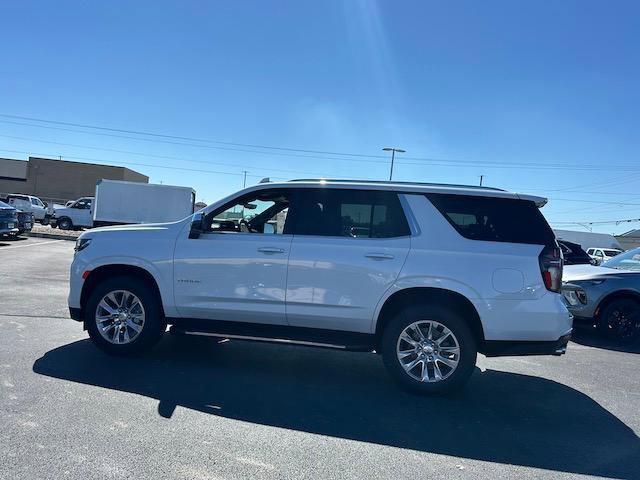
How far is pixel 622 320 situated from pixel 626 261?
1.87 meters

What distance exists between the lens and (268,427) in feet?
13.4

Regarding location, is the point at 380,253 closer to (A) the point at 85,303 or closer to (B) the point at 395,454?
(B) the point at 395,454

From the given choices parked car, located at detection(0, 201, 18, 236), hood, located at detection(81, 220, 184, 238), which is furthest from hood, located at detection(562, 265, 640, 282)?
parked car, located at detection(0, 201, 18, 236)

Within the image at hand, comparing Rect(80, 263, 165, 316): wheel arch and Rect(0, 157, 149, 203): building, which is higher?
Rect(0, 157, 149, 203): building

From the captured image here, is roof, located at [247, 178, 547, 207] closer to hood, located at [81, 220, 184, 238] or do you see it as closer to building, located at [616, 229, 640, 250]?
hood, located at [81, 220, 184, 238]

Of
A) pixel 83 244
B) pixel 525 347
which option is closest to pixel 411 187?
pixel 525 347

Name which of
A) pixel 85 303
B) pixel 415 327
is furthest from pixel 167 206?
pixel 415 327

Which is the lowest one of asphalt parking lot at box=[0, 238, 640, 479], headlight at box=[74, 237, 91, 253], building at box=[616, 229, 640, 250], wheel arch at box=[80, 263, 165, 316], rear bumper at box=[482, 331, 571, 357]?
asphalt parking lot at box=[0, 238, 640, 479]

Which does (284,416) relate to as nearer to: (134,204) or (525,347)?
(525,347)

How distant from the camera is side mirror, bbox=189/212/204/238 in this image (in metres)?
5.50

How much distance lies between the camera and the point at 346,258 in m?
5.09

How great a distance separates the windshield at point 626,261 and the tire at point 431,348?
598cm

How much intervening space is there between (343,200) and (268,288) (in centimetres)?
122

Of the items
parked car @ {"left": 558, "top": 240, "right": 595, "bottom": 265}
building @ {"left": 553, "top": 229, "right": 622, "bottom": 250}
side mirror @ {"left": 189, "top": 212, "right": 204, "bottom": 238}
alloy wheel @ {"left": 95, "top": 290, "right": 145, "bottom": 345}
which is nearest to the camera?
side mirror @ {"left": 189, "top": 212, "right": 204, "bottom": 238}
